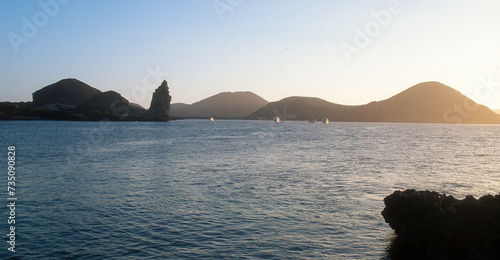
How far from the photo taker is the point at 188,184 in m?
30.3

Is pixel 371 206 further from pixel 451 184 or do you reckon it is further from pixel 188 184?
pixel 188 184

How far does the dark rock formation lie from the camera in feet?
42.8

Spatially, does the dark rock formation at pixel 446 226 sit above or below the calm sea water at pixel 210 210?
above

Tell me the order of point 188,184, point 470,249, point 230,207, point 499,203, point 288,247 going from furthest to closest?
point 188,184 < point 230,207 < point 288,247 < point 499,203 < point 470,249

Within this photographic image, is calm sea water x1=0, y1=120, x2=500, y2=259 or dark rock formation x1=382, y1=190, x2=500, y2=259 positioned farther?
calm sea water x1=0, y1=120, x2=500, y2=259

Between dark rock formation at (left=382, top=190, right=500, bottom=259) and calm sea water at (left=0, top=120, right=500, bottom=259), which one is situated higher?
dark rock formation at (left=382, top=190, right=500, bottom=259)

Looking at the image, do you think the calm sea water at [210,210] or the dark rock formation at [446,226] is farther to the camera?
the calm sea water at [210,210]

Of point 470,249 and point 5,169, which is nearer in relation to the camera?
point 470,249

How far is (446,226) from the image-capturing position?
13.8 m

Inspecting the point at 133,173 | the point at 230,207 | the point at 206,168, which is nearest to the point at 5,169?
the point at 133,173

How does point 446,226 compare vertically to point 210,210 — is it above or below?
above

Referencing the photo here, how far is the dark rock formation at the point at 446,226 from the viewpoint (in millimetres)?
13031

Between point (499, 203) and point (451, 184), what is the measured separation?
19427 mm

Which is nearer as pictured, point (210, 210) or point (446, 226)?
point (446, 226)
